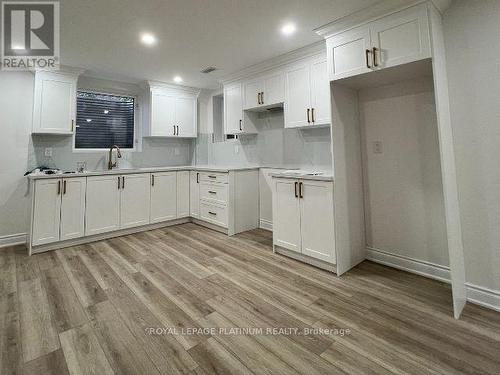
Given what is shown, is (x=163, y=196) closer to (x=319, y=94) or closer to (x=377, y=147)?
(x=319, y=94)

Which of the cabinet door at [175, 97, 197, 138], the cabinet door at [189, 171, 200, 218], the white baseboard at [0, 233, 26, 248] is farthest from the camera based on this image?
the cabinet door at [175, 97, 197, 138]

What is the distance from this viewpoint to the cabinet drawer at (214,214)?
3.80m

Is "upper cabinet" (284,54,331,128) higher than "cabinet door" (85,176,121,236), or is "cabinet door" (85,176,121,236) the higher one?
"upper cabinet" (284,54,331,128)

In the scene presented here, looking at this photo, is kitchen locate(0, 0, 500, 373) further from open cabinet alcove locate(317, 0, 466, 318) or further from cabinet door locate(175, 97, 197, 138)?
cabinet door locate(175, 97, 197, 138)

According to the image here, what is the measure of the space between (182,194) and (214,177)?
84cm

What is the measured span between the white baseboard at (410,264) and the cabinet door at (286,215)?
87cm

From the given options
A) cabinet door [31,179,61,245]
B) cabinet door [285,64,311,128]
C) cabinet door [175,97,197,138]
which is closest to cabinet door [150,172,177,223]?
cabinet door [175,97,197,138]

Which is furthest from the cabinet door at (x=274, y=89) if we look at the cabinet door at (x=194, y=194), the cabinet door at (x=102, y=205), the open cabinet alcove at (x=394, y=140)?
the cabinet door at (x=102, y=205)

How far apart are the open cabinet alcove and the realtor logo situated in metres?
2.73

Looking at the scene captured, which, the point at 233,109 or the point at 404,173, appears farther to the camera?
the point at 233,109

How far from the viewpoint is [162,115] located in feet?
14.5

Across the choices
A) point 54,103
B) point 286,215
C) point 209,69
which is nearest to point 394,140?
point 286,215

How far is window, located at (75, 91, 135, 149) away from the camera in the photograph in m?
3.99

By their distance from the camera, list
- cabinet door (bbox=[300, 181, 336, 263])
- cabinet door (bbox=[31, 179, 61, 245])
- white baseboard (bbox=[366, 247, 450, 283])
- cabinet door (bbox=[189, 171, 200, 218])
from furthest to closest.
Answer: cabinet door (bbox=[189, 171, 200, 218])
cabinet door (bbox=[31, 179, 61, 245])
cabinet door (bbox=[300, 181, 336, 263])
white baseboard (bbox=[366, 247, 450, 283])
